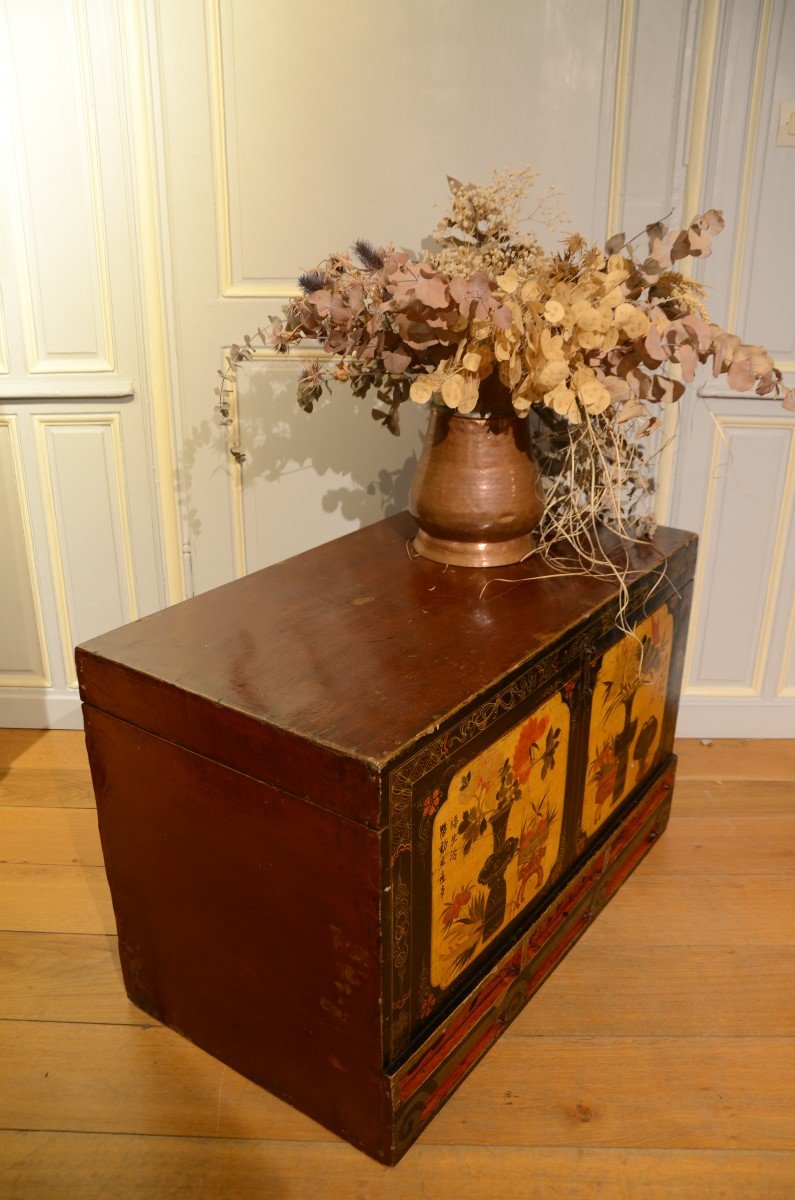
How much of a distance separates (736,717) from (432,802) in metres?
1.45

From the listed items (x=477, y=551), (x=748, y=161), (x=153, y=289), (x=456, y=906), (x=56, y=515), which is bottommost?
(x=456, y=906)

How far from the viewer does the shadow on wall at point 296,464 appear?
2072mm

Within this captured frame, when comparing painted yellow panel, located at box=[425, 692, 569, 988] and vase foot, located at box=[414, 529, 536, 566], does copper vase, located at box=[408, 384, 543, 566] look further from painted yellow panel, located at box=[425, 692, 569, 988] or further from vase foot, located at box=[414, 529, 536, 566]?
painted yellow panel, located at box=[425, 692, 569, 988]

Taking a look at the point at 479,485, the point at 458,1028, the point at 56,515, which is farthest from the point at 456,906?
the point at 56,515

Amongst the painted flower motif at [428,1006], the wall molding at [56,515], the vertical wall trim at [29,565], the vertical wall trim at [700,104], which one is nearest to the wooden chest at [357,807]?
the painted flower motif at [428,1006]

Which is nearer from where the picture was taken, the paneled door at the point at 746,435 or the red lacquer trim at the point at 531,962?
the red lacquer trim at the point at 531,962

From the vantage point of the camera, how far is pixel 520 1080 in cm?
143

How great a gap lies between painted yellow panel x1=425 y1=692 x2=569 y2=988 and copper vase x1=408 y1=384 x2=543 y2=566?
0.32m

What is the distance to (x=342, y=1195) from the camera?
4.11 ft

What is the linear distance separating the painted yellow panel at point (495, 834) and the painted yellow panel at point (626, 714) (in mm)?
132

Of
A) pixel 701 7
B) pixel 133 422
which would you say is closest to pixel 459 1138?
pixel 133 422

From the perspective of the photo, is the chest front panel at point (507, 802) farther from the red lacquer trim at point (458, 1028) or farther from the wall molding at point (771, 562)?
the wall molding at point (771, 562)

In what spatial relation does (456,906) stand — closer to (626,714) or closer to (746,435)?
(626,714)

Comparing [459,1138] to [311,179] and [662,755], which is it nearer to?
[662,755]
